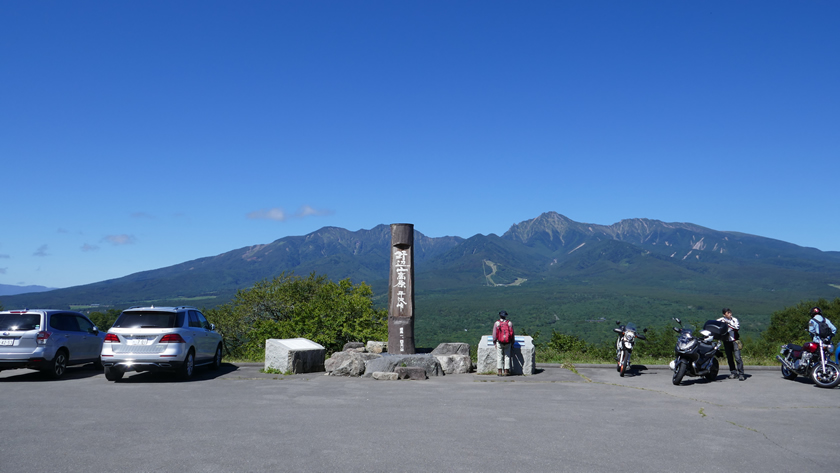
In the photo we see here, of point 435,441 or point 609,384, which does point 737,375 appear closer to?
point 609,384

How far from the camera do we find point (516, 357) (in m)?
14.9

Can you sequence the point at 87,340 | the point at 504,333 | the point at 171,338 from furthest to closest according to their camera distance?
the point at 87,340
the point at 504,333
the point at 171,338

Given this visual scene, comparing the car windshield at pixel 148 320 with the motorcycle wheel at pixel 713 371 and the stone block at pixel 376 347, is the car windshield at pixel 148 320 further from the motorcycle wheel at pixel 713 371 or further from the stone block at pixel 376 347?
the motorcycle wheel at pixel 713 371

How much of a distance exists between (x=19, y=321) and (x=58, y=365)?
4.20 ft

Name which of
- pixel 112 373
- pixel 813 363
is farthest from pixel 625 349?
pixel 112 373

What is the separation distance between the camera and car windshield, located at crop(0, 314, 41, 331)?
43.8 ft

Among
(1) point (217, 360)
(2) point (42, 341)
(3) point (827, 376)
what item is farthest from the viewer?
(1) point (217, 360)

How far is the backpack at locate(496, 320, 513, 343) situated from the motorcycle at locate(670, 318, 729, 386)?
3618 mm

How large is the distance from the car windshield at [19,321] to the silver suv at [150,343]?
1962 mm

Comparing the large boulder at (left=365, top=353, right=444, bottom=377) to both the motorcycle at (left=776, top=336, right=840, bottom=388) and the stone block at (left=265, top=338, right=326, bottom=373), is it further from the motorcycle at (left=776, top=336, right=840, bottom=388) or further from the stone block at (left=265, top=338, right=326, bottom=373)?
the motorcycle at (left=776, top=336, right=840, bottom=388)

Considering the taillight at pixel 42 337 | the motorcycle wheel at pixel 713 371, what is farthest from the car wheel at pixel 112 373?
the motorcycle wheel at pixel 713 371

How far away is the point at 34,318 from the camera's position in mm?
13633

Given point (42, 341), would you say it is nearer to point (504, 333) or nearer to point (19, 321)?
point (19, 321)

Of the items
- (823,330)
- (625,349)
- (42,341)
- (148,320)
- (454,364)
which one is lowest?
(454,364)
